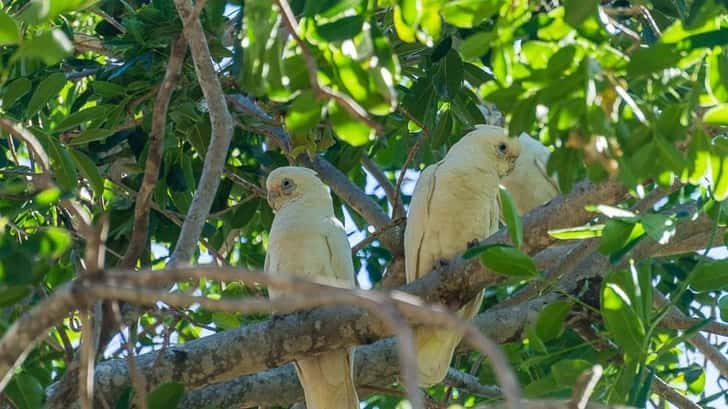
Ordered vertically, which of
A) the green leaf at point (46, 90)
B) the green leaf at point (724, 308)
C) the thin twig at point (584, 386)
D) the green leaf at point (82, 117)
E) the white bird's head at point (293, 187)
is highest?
the green leaf at point (46, 90)

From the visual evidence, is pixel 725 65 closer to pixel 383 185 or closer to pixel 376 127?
pixel 376 127

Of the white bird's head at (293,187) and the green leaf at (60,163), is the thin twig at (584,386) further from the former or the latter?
the white bird's head at (293,187)

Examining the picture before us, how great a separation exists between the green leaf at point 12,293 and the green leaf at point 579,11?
130 cm

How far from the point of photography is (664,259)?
6.11 meters

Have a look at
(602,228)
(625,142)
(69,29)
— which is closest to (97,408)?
(69,29)

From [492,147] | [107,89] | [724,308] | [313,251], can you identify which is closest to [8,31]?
[107,89]

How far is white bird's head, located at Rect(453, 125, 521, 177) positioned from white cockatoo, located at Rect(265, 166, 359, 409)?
2.21ft

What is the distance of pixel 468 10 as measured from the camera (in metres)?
2.67

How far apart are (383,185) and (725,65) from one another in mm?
3301

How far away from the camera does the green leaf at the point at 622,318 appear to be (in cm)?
304

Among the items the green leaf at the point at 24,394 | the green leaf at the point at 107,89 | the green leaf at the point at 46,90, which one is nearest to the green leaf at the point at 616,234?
the green leaf at the point at 24,394

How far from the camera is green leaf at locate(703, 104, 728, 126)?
8.93ft

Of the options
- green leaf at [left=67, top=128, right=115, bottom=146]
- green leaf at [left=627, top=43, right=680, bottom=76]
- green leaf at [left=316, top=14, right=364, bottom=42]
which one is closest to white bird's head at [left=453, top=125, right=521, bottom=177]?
green leaf at [left=67, top=128, right=115, bottom=146]

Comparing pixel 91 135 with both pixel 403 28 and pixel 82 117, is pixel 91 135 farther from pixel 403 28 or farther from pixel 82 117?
pixel 403 28
